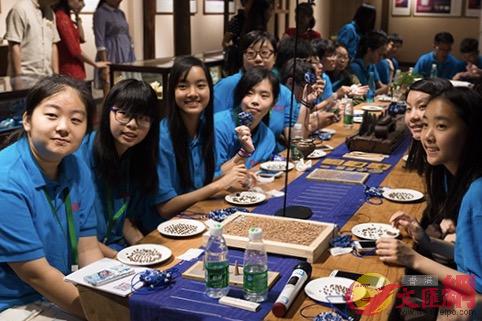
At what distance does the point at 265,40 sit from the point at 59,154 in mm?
2692

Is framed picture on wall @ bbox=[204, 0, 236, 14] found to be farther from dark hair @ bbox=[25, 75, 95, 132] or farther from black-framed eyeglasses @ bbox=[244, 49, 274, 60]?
dark hair @ bbox=[25, 75, 95, 132]

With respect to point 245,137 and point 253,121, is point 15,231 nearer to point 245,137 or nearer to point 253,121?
point 245,137

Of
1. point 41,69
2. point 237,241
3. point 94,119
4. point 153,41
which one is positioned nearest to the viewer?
point 237,241

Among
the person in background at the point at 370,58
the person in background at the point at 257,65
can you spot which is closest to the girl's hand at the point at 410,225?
the person in background at the point at 257,65

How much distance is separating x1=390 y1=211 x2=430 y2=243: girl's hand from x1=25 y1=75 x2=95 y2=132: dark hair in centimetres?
128

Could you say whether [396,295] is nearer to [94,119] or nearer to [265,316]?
[265,316]

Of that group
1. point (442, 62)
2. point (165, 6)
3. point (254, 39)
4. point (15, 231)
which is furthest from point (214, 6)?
point (15, 231)

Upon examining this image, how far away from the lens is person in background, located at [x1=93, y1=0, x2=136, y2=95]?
20.3ft

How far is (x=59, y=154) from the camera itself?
201 centimetres

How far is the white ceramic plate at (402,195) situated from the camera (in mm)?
2682

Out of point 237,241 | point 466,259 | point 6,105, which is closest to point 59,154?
point 237,241

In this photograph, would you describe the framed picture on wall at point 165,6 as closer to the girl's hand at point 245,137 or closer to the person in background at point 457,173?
the girl's hand at point 245,137

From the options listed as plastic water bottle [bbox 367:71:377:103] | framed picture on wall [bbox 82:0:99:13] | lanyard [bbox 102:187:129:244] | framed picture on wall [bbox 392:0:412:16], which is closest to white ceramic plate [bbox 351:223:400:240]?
lanyard [bbox 102:187:129:244]

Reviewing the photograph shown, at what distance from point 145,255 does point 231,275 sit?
358mm
